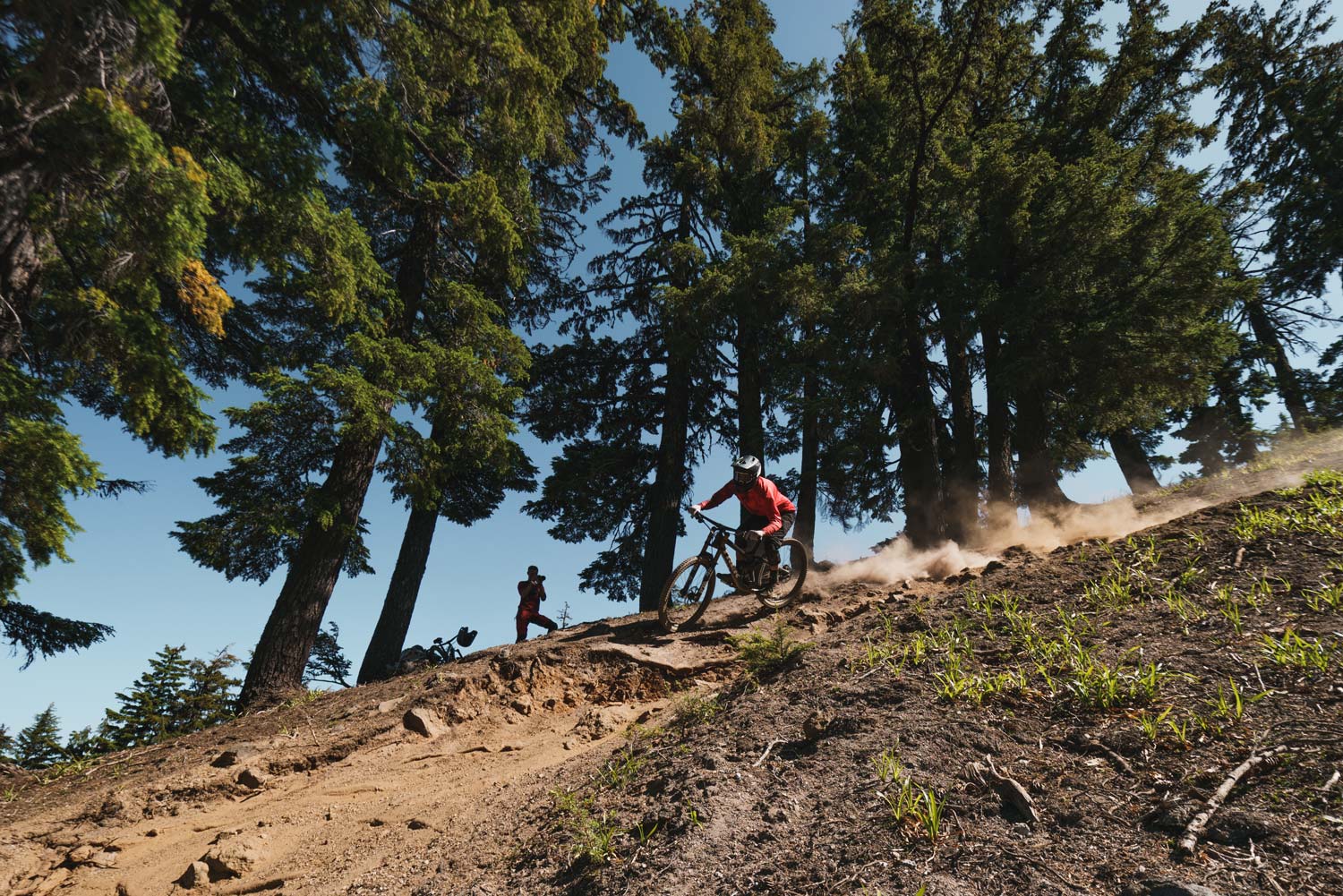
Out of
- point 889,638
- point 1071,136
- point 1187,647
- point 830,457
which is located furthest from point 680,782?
point 1071,136

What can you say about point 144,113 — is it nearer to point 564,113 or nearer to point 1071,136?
point 564,113

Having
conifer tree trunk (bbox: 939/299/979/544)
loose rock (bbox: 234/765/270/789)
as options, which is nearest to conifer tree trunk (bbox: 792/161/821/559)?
conifer tree trunk (bbox: 939/299/979/544)

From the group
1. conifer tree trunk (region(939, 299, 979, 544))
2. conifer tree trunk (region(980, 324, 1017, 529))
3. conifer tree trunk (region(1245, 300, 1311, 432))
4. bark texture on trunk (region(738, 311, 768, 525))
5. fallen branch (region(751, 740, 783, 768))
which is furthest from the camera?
conifer tree trunk (region(1245, 300, 1311, 432))

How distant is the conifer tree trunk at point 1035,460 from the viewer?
10274 mm

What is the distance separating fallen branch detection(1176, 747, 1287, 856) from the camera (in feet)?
7.74

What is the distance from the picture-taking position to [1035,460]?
1059 centimetres

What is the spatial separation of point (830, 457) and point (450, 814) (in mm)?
9049

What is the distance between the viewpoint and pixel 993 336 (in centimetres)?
1220

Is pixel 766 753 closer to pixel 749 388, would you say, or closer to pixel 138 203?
pixel 138 203

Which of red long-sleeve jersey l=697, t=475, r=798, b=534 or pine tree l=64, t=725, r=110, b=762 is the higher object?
red long-sleeve jersey l=697, t=475, r=798, b=534

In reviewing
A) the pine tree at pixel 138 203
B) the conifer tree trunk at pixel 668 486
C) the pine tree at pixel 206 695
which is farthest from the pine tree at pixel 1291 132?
the pine tree at pixel 206 695

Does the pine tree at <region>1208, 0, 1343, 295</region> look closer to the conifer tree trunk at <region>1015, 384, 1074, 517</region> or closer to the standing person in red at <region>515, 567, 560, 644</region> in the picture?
the conifer tree trunk at <region>1015, 384, 1074, 517</region>

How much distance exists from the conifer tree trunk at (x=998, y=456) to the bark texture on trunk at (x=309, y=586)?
10.9m

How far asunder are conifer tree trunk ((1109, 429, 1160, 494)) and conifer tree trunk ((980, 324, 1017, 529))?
6.14 m
